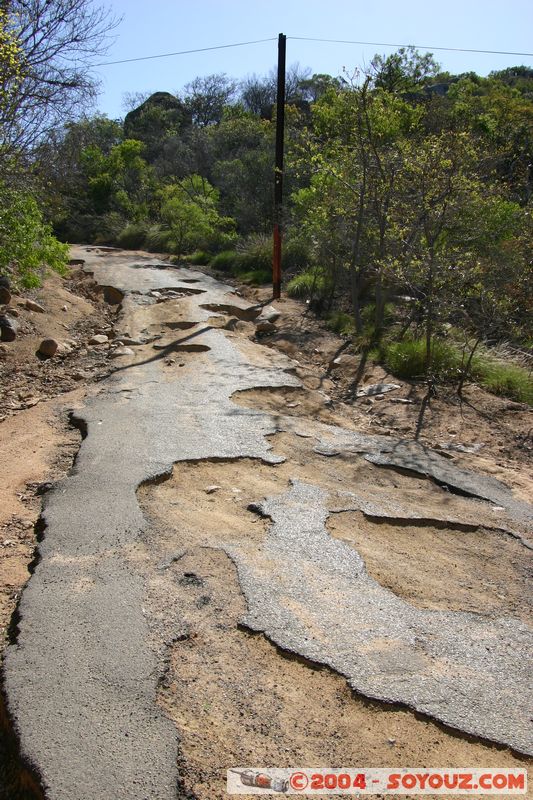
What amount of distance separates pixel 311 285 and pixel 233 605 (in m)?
10.1

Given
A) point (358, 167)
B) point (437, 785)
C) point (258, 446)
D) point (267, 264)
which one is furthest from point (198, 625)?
point (267, 264)

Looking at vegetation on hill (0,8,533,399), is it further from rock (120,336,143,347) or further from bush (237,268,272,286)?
rock (120,336,143,347)

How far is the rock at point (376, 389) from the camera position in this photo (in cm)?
750

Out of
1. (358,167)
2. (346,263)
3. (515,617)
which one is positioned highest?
(358,167)

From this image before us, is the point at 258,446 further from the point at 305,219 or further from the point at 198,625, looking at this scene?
the point at 305,219

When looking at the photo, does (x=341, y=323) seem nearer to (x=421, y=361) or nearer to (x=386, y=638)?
(x=421, y=361)

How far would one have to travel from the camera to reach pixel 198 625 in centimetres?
293

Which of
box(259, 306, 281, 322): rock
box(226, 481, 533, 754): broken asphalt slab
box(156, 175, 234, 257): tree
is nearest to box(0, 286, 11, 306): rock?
box(259, 306, 281, 322): rock

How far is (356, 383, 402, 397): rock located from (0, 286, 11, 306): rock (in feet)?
16.8

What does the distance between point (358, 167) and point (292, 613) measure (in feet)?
25.3

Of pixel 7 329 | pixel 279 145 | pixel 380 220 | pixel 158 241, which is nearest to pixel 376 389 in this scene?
pixel 380 220

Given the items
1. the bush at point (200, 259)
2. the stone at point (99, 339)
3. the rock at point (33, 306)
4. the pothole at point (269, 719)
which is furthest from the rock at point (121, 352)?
the bush at point (200, 259)

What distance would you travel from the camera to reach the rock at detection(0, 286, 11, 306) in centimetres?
916

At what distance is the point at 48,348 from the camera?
8.06 metres
